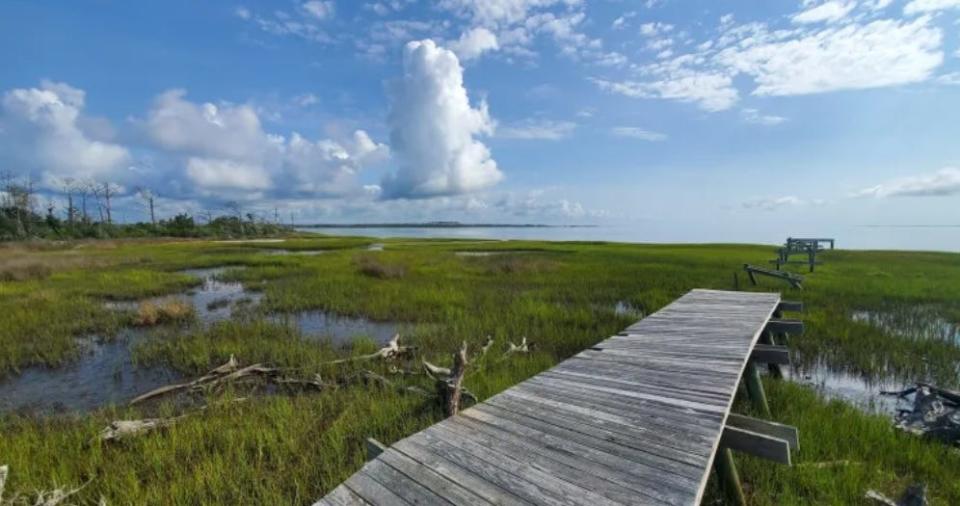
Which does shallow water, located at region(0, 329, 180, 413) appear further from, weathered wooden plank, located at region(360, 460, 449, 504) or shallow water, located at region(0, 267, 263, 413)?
weathered wooden plank, located at region(360, 460, 449, 504)

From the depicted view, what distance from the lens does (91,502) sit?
155 inches

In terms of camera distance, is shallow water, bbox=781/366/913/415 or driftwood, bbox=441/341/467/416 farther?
shallow water, bbox=781/366/913/415

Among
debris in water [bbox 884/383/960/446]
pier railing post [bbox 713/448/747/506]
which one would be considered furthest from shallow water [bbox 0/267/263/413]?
debris in water [bbox 884/383/960/446]

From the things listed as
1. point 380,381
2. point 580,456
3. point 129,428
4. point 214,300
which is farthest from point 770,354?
point 214,300

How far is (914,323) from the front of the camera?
10414 millimetres

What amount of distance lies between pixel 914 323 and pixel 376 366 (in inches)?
506

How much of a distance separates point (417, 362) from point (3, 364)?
315 inches

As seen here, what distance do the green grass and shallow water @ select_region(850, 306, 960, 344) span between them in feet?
1.45

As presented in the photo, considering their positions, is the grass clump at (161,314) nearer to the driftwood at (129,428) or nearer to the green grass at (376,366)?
the green grass at (376,366)

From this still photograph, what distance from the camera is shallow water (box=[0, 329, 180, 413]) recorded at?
669 centimetres

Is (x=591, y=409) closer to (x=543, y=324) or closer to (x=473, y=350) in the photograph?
(x=473, y=350)

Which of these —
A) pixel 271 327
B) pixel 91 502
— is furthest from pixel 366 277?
pixel 91 502

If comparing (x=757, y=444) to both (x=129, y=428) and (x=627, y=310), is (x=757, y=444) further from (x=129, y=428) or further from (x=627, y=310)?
(x=627, y=310)

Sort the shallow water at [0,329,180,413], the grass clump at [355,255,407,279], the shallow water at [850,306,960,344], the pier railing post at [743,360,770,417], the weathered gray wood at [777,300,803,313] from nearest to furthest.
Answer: the pier railing post at [743,360,770,417] < the shallow water at [0,329,180,413] < the weathered gray wood at [777,300,803,313] < the shallow water at [850,306,960,344] < the grass clump at [355,255,407,279]
